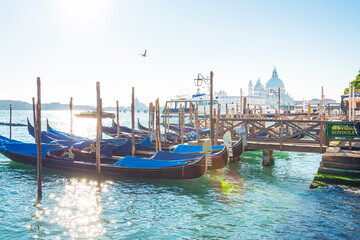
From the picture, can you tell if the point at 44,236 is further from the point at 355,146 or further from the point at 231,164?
the point at 355,146

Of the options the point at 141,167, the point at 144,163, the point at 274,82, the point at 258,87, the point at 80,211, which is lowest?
the point at 80,211

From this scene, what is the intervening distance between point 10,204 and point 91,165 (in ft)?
Answer: 12.2

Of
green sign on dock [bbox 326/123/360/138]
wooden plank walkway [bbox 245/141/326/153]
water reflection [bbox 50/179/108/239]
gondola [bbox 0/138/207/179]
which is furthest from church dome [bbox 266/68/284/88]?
water reflection [bbox 50/179/108/239]

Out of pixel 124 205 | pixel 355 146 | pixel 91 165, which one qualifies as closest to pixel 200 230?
pixel 124 205

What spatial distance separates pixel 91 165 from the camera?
12.0 metres

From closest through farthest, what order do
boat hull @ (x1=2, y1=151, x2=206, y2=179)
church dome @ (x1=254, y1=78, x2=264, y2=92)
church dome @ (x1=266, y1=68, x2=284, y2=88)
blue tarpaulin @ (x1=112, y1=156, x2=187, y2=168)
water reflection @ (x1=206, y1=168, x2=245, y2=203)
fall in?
1. water reflection @ (x1=206, y1=168, x2=245, y2=203)
2. boat hull @ (x1=2, y1=151, x2=206, y2=179)
3. blue tarpaulin @ (x1=112, y1=156, x2=187, y2=168)
4. church dome @ (x1=266, y1=68, x2=284, y2=88)
5. church dome @ (x1=254, y1=78, x2=264, y2=92)

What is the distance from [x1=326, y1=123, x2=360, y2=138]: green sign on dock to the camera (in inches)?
413

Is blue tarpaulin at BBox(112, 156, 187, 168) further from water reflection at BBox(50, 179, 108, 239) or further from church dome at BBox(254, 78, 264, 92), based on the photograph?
church dome at BBox(254, 78, 264, 92)

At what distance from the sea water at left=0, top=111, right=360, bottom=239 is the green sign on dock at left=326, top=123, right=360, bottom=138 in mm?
1903

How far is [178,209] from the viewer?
26.6 feet

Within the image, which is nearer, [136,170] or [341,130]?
[341,130]

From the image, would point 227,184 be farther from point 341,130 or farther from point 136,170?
point 341,130

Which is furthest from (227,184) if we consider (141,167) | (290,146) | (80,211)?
(80,211)

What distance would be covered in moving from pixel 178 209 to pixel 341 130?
21.6 feet
